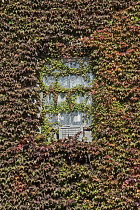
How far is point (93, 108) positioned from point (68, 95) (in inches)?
25.1

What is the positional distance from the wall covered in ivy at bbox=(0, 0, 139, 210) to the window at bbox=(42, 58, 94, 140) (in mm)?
205

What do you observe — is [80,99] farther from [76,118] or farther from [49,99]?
[49,99]

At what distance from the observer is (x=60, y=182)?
5.84m

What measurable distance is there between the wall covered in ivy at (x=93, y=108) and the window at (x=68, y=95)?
0.21 metres

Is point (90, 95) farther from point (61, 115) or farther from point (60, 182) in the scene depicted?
point (60, 182)

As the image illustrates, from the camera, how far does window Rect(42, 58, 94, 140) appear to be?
6.36 meters

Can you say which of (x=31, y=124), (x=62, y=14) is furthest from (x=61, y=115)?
(x=62, y=14)

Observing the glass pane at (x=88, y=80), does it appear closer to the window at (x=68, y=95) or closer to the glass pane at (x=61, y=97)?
the window at (x=68, y=95)

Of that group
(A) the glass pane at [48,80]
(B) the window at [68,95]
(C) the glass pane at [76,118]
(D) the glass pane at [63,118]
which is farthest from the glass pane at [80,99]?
(A) the glass pane at [48,80]

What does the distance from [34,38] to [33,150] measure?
8.22ft

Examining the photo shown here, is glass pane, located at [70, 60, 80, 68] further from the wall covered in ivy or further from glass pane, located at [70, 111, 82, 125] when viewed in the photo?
glass pane, located at [70, 111, 82, 125]

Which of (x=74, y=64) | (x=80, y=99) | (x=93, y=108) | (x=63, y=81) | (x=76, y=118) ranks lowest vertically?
(x=76, y=118)

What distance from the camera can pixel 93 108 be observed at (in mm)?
6316

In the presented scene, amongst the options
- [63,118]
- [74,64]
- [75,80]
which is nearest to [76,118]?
[63,118]
